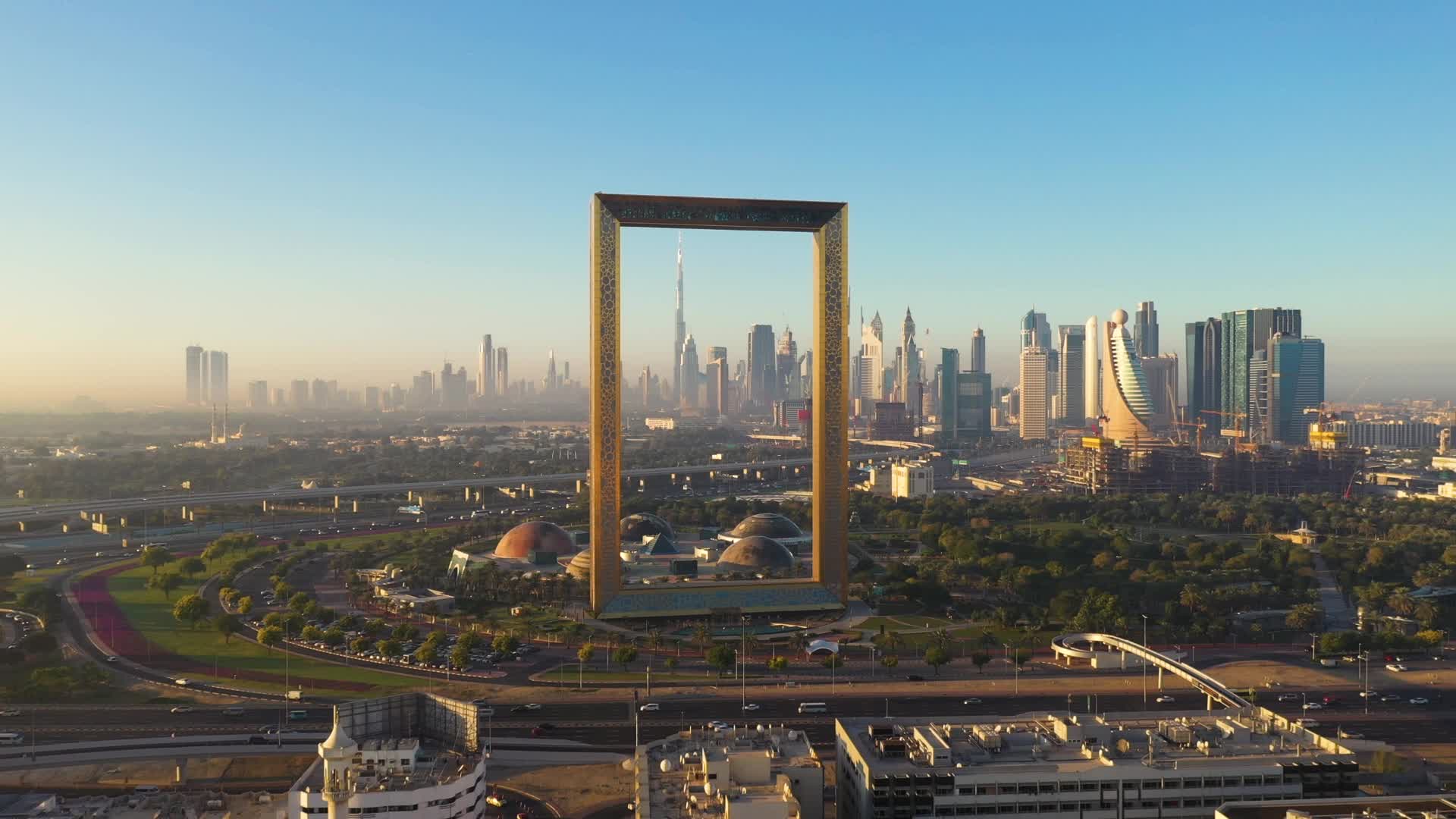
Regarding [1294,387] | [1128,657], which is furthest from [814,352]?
[1294,387]

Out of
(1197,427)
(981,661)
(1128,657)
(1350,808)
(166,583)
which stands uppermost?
(1197,427)

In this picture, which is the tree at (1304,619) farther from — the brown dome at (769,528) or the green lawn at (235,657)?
the green lawn at (235,657)

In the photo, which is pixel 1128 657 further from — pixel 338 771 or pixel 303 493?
pixel 303 493

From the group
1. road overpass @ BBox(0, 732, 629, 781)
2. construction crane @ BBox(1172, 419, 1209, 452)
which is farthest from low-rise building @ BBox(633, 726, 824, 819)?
construction crane @ BBox(1172, 419, 1209, 452)

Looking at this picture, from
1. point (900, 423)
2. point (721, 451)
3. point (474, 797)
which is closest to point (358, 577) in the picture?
point (474, 797)

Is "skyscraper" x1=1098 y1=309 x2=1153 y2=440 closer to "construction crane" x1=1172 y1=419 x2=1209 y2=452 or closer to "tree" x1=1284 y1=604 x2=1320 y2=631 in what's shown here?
"construction crane" x1=1172 y1=419 x2=1209 y2=452

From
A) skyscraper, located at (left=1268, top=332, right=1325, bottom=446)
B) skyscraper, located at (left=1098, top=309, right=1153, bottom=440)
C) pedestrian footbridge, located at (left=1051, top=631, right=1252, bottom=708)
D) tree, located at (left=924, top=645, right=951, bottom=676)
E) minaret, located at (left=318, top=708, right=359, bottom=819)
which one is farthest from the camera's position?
skyscraper, located at (left=1268, top=332, right=1325, bottom=446)

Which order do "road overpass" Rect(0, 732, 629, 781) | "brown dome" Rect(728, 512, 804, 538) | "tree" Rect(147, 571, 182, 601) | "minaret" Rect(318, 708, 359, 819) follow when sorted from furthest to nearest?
Result: 1. "brown dome" Rect(728, 512, 804, 538)
2. "tree" Rect(147, 571, 182, 601)
3. "road overpass" Rect(0, 732, 629, 781)
4. "minaret" Rect(318, 708, 359, 819)
